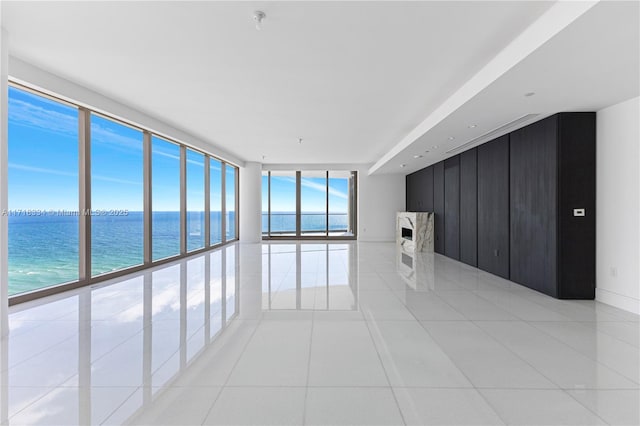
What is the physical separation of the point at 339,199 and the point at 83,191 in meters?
10.8

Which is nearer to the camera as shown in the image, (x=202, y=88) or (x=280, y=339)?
(x=280, y=339)

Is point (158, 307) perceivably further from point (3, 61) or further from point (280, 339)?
point (3, 61)

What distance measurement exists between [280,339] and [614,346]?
320cm

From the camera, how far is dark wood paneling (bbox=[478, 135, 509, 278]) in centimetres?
615

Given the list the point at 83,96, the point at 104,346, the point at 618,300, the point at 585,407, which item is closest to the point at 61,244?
the point at 83,96

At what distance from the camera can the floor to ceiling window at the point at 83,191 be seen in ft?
17.5

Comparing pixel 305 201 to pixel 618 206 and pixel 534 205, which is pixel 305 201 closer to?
pixel 534 205

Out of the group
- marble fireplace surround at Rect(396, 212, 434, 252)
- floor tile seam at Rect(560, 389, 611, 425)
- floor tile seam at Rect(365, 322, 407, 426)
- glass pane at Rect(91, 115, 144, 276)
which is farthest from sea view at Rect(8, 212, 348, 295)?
floor tile seam at Rect(560, 389, 611, 425)

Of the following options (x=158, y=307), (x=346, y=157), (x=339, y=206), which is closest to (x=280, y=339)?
(x=158, y=307)

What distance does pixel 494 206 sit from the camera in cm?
655

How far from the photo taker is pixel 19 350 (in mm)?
2885

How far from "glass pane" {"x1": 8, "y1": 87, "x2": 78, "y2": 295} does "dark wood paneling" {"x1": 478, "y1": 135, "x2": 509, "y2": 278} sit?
34.6 feet

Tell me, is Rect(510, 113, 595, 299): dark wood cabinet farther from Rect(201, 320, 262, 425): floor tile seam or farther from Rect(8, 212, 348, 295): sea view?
Rect(8, 212, 348, 295): sea view

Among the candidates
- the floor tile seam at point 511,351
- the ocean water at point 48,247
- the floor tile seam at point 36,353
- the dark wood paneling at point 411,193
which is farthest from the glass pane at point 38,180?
the dark wood paneling at point 411,193
